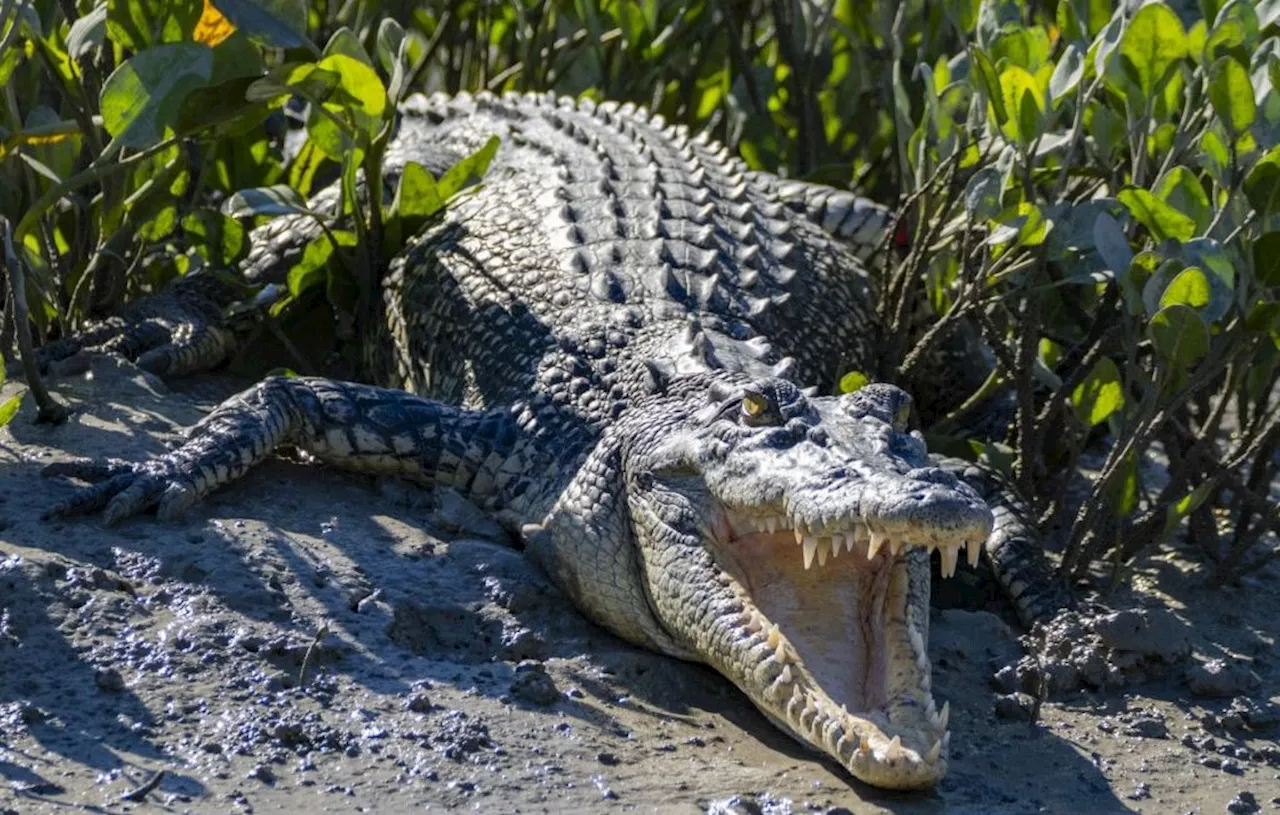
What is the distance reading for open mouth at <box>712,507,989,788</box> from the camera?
3.65 meters

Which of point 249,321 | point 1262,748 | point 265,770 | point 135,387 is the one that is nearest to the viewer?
point 265,770

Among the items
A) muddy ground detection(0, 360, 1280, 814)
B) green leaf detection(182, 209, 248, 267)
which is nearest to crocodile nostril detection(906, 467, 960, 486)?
muddy ground detection(0, 360, 1280, 814)

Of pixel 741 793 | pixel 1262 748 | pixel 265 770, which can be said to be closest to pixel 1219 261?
pixel 1262 748

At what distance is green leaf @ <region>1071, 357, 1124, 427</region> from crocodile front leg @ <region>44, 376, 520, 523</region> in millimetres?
1531

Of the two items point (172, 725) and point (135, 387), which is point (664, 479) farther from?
point (135, 387)

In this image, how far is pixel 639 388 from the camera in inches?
190

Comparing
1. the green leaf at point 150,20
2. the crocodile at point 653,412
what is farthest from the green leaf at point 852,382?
the green leaf at point 150,20

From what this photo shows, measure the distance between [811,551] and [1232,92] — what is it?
5.54ft

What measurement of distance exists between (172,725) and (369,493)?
4.58 feet

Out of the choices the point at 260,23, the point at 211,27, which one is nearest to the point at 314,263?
the point at 211,27

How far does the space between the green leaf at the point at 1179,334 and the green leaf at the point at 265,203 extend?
2.38 m

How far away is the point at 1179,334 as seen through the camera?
4.52m

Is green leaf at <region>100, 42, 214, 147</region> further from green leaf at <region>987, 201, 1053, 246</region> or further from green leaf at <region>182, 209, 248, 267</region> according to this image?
green leaf at <region>987, 201, 1053, 246</region>

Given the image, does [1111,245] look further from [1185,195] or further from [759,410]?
[759,410]
